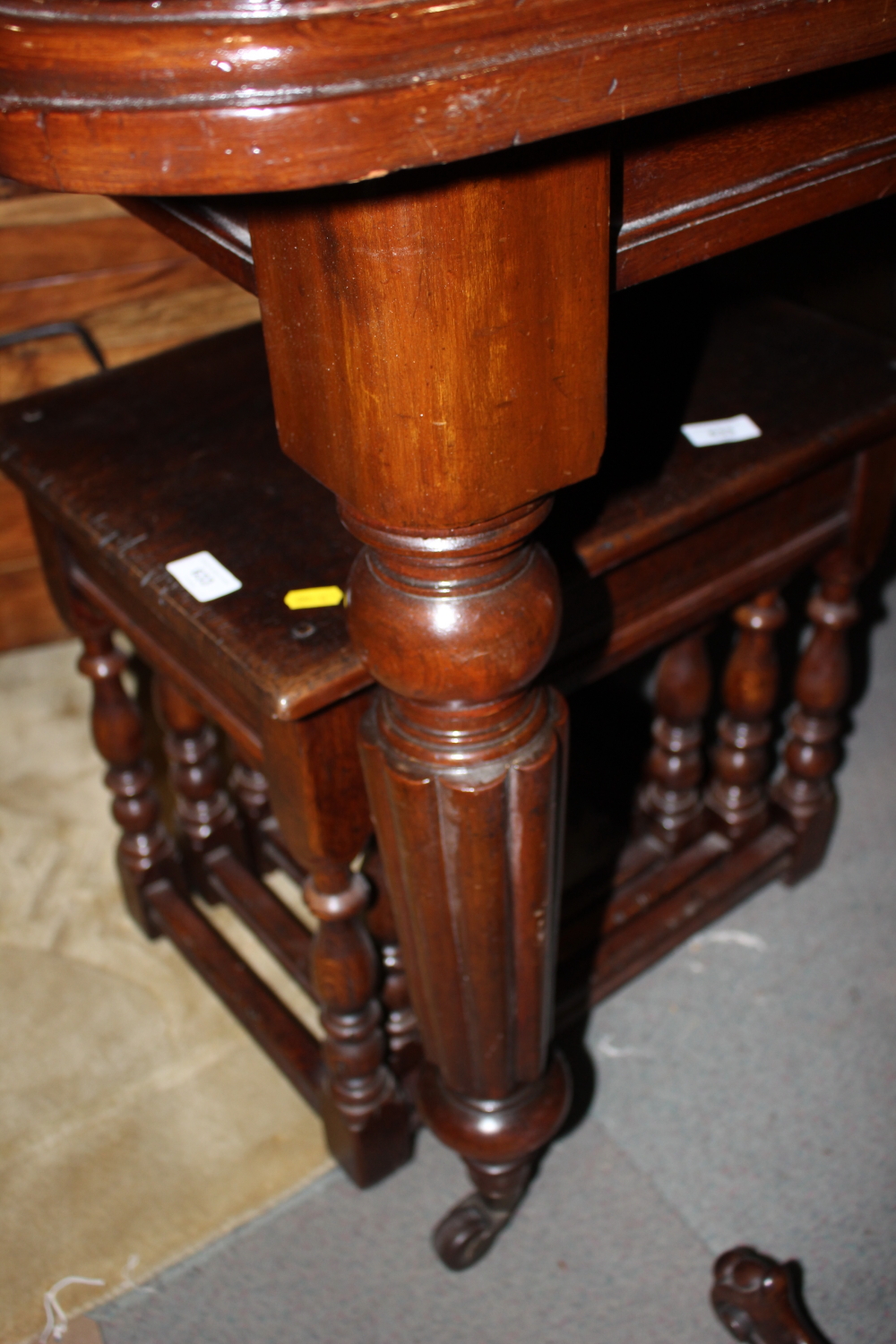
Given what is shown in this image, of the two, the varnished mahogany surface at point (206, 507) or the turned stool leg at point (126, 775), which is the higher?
the varnished mahogany surface at point (206, 507)

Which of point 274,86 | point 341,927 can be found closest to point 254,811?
point 341,927

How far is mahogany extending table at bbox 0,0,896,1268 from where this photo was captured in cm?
41

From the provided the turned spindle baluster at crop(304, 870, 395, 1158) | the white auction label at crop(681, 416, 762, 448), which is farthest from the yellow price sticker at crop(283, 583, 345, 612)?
the white auction label at crop(681, 416, 762, 448)

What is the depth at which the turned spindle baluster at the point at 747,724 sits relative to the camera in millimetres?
1167

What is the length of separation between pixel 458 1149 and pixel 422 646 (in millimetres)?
482

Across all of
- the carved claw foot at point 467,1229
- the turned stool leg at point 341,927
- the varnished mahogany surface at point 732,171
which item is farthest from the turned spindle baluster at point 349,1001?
the varnished mahogany surface at point 732,171

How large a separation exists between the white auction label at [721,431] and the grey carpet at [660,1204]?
1.97ft

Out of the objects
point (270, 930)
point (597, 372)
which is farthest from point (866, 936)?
point (597, 372)

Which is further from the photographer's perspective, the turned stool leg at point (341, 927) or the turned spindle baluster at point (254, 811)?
the turned spindle baluster at point (254, 811)

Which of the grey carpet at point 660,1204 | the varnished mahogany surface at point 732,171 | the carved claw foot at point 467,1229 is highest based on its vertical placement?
the varnished mahogany surface at point 732,171

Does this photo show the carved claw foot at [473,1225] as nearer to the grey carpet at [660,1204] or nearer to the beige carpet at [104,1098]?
the grey carpet at [660,1204]

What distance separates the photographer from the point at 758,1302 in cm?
94

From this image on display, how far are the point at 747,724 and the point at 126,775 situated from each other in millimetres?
618

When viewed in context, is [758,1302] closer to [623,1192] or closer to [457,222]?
[623,1192]
